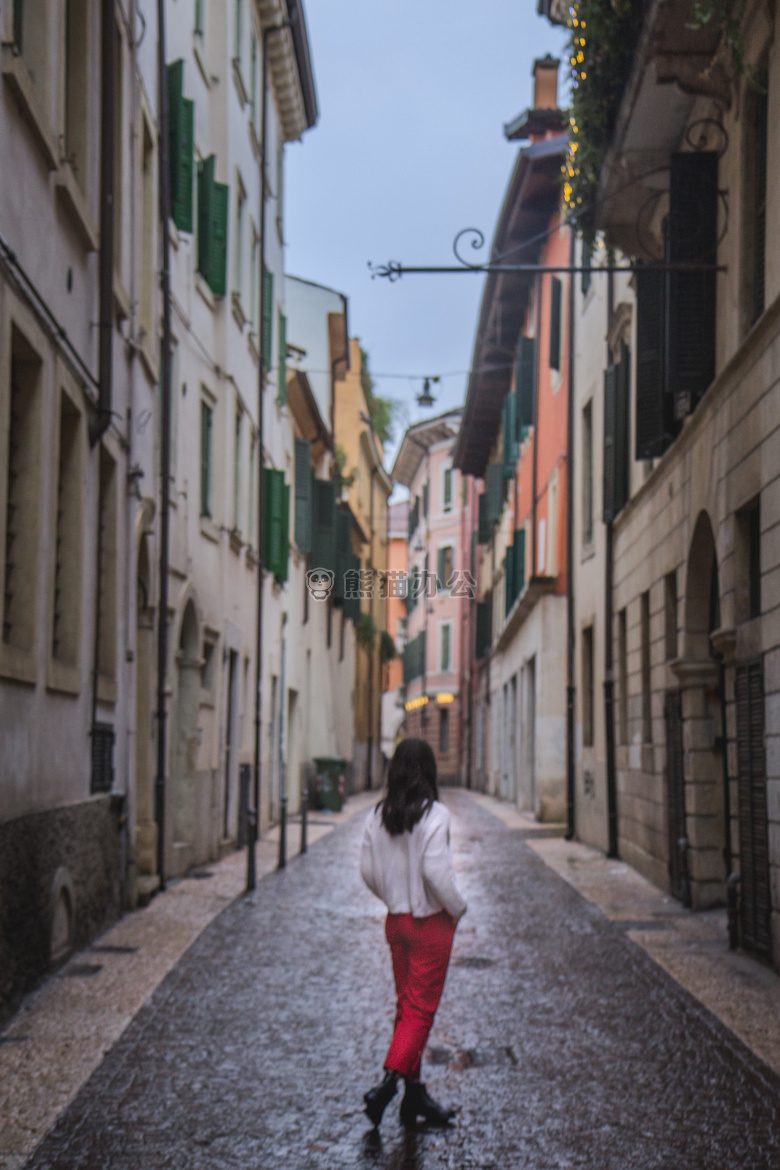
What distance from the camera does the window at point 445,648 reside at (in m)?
59.1

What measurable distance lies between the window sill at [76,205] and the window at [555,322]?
16310 millimetres

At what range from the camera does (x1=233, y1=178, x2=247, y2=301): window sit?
2198 cm

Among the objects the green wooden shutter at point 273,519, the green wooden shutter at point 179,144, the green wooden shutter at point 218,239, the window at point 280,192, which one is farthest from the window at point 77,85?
the window at point 280,192

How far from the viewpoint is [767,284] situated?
10.6 meters

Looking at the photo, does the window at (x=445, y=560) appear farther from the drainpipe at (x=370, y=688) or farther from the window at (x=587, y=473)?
the window at (x=587, y=473)

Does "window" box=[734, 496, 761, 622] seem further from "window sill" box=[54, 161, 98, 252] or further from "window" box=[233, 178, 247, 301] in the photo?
"window" box=[233, 178, 247, 301]

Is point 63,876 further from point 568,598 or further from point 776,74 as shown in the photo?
point 568,598

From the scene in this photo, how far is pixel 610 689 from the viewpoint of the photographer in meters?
19.6

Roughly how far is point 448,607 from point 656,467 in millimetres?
44236

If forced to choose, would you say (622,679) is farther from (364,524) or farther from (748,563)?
(364,524)

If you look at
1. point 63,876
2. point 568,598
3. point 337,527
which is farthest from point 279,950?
point 337,527

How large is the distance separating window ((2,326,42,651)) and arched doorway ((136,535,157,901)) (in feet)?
16.0

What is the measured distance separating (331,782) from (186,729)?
1517cm

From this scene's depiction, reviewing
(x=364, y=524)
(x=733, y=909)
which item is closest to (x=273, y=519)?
(x=733, y=909)
